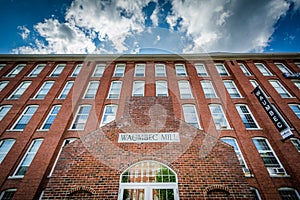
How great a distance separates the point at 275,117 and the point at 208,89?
573cm

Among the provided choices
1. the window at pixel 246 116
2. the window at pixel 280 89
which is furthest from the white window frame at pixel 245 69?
the window at pixel 246 116

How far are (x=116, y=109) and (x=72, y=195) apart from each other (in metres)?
7.96

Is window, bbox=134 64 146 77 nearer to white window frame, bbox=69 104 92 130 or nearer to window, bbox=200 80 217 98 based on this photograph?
white window frame, bbox=69 104 92 130

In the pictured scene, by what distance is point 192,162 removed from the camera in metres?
6.19

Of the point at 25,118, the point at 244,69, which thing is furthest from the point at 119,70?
the point at 244,69

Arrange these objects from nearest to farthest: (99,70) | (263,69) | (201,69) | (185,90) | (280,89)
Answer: (280,89)
(185,90)
(263,69)
(201,69)
(99,70)

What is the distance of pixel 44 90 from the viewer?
14.7m

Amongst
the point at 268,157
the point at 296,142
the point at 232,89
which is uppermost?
the point at 232,89

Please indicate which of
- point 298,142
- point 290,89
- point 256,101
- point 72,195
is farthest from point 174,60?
point 72,195

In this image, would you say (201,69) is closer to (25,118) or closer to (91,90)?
(91,90)

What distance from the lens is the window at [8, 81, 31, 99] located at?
46.3 feet

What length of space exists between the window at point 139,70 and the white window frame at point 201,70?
20.4ft

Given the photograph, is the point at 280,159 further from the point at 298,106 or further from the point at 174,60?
the point at 174,60

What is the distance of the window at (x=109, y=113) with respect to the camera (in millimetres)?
12383
